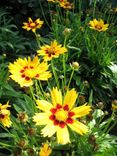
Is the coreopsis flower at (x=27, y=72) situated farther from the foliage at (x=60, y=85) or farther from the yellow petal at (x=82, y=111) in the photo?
the yellow petal at (x=82, y=111)

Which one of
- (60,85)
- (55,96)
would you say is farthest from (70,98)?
(60,85)

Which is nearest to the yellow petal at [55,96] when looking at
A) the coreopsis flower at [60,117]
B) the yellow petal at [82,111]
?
the coreopsis flower at [60,117]

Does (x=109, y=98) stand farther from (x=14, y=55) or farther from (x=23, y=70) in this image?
(x=23, y=70)

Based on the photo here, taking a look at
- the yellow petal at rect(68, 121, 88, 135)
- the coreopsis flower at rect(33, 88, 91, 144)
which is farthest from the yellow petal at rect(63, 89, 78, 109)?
the yellow petal at rect(68, 121, 88, 135)

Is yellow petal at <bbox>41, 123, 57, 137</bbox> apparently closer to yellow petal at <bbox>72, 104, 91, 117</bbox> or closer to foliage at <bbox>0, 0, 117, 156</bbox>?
foliage at <bbox>0, 0, 117, 156</bbox>

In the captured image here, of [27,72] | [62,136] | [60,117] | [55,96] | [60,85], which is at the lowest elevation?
[62,136]

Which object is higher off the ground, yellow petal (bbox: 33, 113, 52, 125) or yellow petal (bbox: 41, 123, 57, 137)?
yellow petal (bbox: 33, 113, 52, 125)

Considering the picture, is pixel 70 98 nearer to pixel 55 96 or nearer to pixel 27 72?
pixel 55 96
